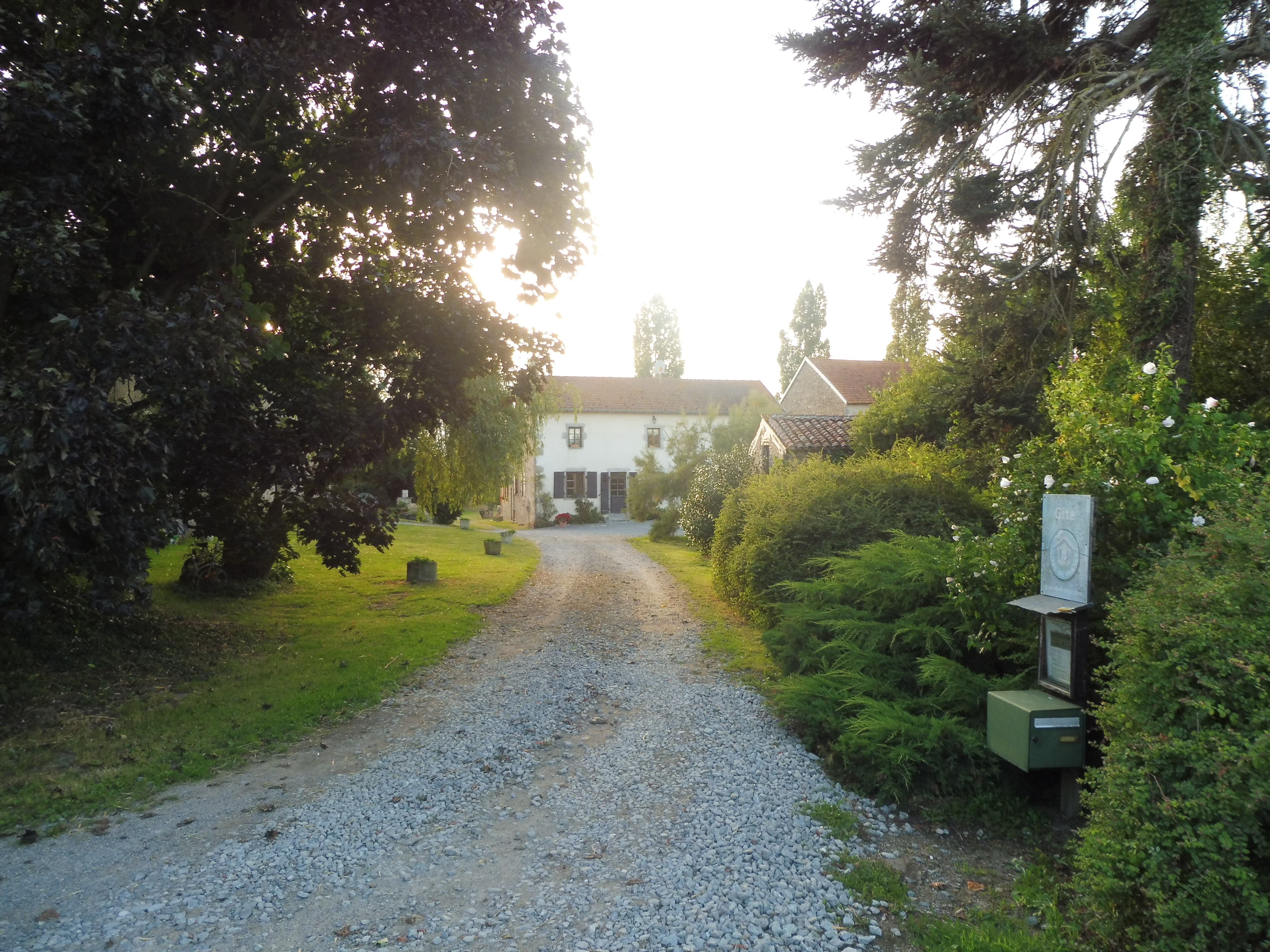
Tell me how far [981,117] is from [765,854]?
9.53 metres

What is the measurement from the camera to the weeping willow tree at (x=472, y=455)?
20.7 meters

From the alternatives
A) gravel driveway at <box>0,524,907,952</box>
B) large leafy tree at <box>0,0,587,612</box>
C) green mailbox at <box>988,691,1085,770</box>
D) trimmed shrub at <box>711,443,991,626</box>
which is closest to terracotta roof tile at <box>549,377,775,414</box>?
trimmed shrub at <box>711,443,991,626</box>

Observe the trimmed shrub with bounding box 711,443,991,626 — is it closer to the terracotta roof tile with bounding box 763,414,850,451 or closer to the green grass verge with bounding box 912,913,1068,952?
the green grass verge with bounding box 912,913,1068,952

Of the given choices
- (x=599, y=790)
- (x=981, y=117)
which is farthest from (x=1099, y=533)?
(x=981, y=117)

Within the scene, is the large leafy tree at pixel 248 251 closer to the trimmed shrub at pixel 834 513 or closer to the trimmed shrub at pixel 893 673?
the trimmed shrub at pixel 834 513

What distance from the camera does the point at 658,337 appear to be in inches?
2623

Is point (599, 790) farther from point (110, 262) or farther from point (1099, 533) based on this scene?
point (110, 262)

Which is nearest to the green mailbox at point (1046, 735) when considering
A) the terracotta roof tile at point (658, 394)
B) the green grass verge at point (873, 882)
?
the green grass verge at point (873, 882)

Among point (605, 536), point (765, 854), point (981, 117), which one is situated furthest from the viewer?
point (605, 536)

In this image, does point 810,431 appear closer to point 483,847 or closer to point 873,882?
point 873,882

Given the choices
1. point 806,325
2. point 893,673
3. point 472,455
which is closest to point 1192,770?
point 893,673

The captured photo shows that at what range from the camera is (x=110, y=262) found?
342 inches

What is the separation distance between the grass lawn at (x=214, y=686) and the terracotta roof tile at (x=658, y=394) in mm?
26944

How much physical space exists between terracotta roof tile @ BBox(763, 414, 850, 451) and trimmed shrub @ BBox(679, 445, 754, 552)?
4.40 ft
